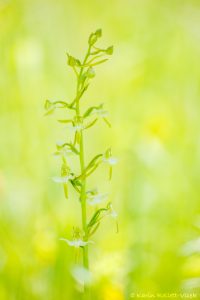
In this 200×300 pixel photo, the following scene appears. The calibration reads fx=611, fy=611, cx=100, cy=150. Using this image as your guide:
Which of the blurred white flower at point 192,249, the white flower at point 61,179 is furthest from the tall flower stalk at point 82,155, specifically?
the blurred white flower at point 192,249

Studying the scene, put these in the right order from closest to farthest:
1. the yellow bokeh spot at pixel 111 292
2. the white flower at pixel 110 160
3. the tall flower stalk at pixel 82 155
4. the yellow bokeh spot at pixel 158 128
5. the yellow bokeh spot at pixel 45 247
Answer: the tall flower stalk at pixel 82 155, the white flower at pixel 110 160, the yellow bokeh spot at pixel 111 292, the yellow bokeh spot at pixel 45 247, the yellow bokeh spot at pixel 158 128

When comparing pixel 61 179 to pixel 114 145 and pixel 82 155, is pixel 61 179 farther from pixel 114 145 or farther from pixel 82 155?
pixel 114 145

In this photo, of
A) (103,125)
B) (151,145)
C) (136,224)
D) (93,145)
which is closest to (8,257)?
(136,224)

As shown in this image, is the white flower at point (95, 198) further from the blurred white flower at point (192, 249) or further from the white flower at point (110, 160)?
the blurred white flower at point (192, 249)

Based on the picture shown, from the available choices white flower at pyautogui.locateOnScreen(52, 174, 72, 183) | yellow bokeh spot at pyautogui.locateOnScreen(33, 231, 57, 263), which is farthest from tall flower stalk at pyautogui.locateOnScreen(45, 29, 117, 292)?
yellow bokeh spot at pyautogui.locateOnScreen(33, 231, 57, 263)

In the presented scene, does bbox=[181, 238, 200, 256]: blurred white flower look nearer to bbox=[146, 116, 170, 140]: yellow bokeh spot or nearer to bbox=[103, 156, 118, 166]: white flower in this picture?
bbox=[103, 156, 118, 166]: white flower

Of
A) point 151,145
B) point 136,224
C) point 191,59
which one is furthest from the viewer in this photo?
point 191,59

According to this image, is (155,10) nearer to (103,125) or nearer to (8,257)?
(103,125)

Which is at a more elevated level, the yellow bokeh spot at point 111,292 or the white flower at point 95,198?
the white flower at point 95,198
